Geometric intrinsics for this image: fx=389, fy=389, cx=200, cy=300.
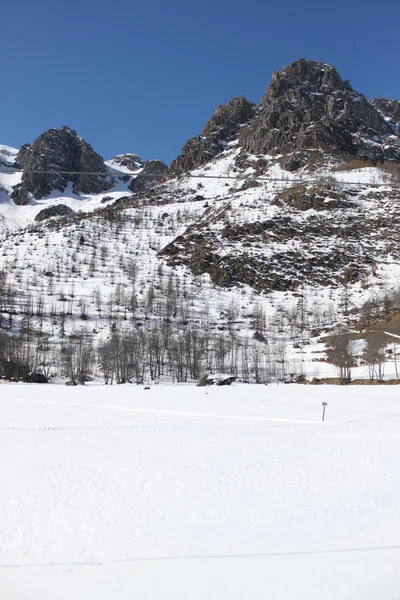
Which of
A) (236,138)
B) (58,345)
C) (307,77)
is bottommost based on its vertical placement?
(58,345)

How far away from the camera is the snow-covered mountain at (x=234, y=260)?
70125 millimetres

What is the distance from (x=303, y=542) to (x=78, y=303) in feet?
248

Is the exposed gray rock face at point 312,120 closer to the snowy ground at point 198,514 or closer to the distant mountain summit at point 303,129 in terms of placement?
the distant mountain summit at point 303,129

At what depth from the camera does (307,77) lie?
191625mm

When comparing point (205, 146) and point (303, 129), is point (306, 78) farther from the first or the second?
point (205, 146)

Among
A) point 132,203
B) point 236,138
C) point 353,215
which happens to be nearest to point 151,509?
point 353,215

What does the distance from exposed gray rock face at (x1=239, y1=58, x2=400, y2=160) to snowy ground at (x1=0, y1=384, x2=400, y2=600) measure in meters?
157

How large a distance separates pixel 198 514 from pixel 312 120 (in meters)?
180

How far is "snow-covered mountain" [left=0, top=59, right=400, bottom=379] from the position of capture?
230ft

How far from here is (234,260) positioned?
94.7 meters

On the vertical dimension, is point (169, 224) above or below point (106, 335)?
above

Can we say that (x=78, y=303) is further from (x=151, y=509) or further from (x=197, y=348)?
(x=151, y=509)

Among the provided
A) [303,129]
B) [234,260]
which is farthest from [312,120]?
[234,260]

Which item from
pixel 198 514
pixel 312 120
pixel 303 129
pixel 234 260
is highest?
pixel 312 120
